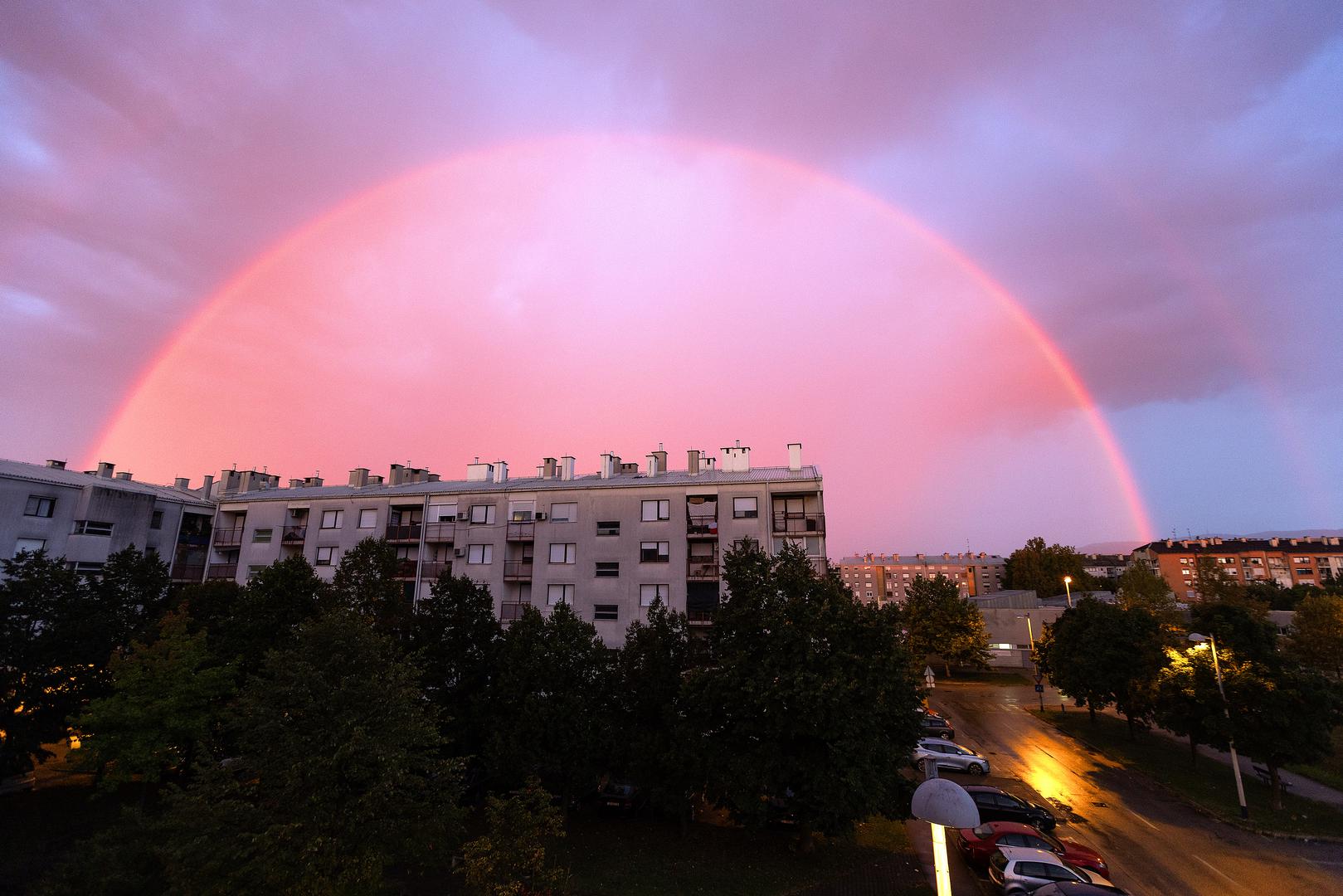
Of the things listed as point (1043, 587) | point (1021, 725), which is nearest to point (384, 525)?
point (1021, 725)

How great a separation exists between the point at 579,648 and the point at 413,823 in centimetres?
901

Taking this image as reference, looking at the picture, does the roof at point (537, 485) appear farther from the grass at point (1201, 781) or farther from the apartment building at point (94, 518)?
the grass at point (1201, 781)

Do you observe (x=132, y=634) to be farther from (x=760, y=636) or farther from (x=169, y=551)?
(x=169, y=551)

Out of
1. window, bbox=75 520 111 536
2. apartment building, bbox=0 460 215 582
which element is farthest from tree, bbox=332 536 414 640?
window, bbox=75 520 111 536

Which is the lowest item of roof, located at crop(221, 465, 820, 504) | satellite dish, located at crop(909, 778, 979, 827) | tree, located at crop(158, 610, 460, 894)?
tree, located at crop(158, 610, 460, 894)

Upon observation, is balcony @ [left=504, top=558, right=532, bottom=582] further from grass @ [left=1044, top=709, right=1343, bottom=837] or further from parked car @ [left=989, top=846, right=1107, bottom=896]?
grass @ [left=1044, top=709, right=1343, bottom=837]

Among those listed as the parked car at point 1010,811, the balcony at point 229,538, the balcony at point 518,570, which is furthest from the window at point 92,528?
the parked car at point 1010,811

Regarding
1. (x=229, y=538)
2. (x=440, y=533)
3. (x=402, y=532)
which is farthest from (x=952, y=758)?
(x=229, y=538)

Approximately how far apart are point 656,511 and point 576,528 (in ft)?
18.7

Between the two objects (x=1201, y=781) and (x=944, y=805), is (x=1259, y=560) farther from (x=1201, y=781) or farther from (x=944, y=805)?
(x=944, y=805)

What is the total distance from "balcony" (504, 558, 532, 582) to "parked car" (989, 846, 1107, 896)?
3052 centimetres

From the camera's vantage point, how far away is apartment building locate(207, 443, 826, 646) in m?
38.9

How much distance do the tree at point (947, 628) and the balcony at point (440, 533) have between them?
1652 inches

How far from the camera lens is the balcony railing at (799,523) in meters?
38.2
